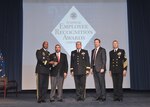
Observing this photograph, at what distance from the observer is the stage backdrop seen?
8.30 metres

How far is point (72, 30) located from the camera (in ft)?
27.3

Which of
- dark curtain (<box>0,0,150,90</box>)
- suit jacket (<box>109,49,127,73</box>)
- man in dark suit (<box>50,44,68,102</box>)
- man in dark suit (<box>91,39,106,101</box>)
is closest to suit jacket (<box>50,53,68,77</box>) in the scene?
man in dark suit (<box>50,44,68,102</box>)

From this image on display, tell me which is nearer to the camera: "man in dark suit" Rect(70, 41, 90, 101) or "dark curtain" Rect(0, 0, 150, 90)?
"man in dark suit" Rect(70, 41, 90, 101)

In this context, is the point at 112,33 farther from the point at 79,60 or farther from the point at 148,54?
the point at 79,60

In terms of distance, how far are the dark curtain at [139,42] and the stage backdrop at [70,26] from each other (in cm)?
21

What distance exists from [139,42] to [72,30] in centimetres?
206

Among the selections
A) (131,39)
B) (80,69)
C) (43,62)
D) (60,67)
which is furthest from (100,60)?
(131,39)

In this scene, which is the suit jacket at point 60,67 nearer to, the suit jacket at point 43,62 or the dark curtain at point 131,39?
the suit jacket at point 43,62

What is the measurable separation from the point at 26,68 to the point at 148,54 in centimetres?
365

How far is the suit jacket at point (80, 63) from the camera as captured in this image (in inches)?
254

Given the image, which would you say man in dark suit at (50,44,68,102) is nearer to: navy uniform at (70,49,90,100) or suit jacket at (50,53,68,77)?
suit jacket at (50,53,68,77)

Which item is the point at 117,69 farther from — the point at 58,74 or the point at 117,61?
the point at 58,74

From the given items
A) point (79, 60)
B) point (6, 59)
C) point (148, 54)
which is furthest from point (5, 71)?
point (148, 54)

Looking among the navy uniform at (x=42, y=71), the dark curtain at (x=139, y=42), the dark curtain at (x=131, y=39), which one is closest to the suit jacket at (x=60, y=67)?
the navy uniform at (x=42, y=71)
